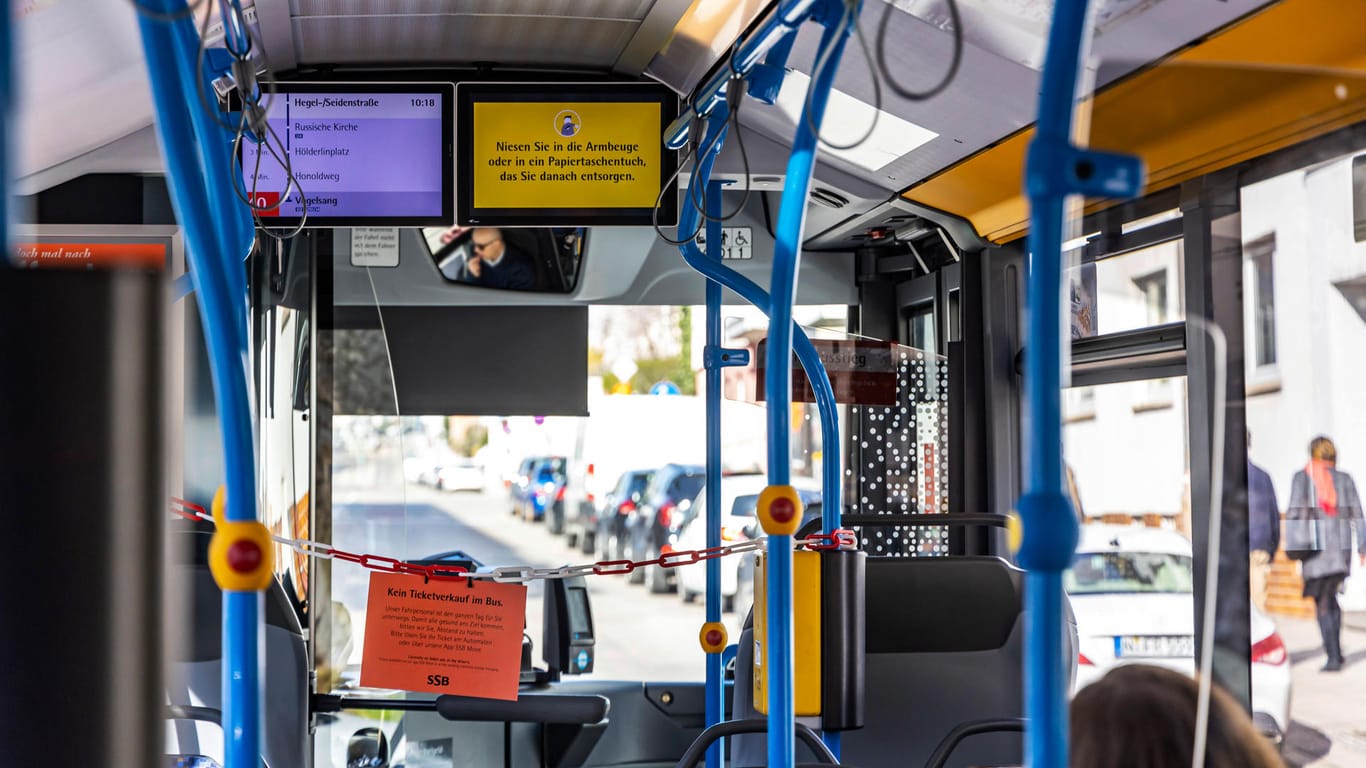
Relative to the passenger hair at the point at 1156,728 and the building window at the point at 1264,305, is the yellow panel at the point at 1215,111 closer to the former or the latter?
the building window at the point at 1264,305

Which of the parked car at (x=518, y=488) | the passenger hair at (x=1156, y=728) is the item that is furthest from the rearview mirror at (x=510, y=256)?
the parked car at (x=518, y=488)

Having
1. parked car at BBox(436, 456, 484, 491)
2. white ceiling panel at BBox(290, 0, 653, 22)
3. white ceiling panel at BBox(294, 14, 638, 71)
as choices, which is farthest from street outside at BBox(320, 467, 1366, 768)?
white ceiling panel at BBox(290, 0, 653, 22)

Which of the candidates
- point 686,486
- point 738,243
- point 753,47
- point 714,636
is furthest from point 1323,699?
point 686,486

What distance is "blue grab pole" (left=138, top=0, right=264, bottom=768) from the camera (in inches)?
39.4

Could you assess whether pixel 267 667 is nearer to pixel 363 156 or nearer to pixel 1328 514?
pixel 363 156

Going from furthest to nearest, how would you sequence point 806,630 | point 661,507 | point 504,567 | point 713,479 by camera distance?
point 661,507, point 713,479, point 504,567, point 806,630

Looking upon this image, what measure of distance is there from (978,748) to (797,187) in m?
1.96

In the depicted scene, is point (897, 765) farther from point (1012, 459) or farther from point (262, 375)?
point (262, 375)

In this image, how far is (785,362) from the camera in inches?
82.3

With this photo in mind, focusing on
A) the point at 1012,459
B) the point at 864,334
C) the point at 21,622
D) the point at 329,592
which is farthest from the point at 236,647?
the point at 864,334

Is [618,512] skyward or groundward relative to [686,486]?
groundward

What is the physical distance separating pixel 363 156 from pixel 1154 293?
283 centimetres

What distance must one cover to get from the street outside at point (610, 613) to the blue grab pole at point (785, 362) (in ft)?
3.25

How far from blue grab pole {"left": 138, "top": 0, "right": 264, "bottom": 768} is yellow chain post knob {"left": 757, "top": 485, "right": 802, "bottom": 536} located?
41.3 inches
